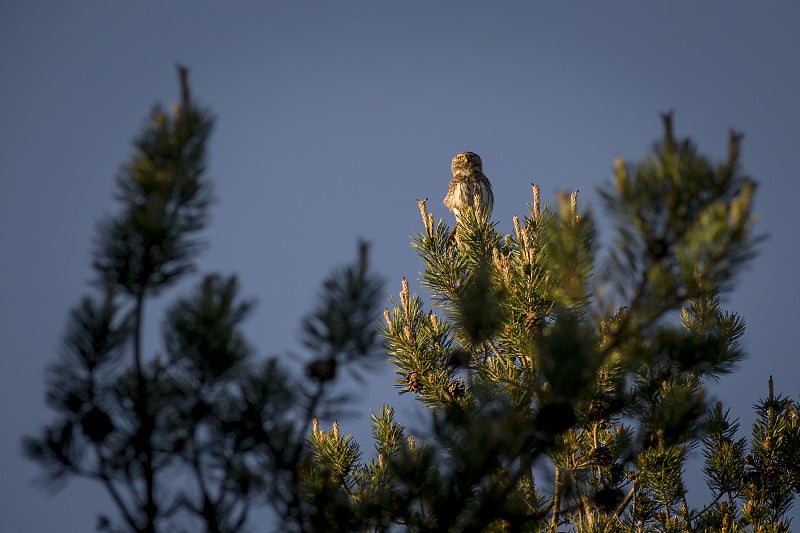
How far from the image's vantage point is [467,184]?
Result: 11.9m

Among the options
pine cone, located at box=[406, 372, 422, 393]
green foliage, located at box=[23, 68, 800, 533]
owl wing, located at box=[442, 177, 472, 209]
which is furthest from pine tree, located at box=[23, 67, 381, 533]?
owl wing, located at box=[442, 177, 472, 209]

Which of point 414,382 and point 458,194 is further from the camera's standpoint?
point 458,194

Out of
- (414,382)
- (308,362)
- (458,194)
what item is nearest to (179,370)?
(308,362)

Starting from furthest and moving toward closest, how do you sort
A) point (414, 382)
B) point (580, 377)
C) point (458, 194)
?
point (458, 194)
point (414, 382)
point (580, 377)

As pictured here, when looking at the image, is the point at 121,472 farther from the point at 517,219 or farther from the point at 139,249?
the point at 517,219

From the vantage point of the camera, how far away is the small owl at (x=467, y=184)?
38.8ft

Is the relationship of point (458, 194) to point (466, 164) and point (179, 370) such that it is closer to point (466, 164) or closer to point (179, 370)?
point (466, 164)

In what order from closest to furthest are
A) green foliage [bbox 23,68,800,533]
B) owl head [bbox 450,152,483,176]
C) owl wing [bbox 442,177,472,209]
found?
green foliage [bbox 23,68,800,533] < owl wing [bbox 442,177,472,209] < owl head [bbox 450,152,483,176]

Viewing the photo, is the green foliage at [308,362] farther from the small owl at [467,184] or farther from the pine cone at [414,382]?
the small owl at [467,184]

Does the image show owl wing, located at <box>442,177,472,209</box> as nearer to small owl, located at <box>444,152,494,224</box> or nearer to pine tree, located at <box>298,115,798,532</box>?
small owl, located at <box>444,152,494,224</box>

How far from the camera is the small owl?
11820 mm

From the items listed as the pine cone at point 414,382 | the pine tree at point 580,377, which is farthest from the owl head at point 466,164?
the pine cone at point 414,382

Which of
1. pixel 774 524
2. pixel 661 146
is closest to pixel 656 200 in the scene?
→ pixel 661 146

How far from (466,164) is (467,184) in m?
0.36
